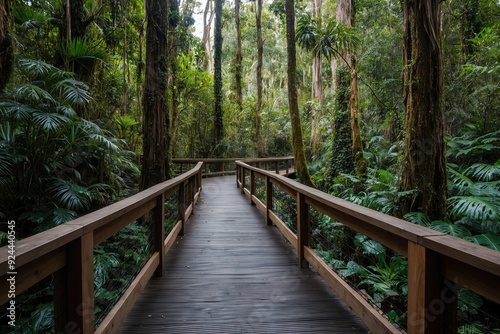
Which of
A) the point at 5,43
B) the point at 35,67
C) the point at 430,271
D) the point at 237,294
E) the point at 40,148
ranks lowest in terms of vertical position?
the point at 237,294

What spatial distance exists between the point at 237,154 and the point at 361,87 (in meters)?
7.85

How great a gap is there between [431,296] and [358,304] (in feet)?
2.73

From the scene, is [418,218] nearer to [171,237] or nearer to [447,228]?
[447,228]

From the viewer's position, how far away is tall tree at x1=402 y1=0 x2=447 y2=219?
12.7 feet

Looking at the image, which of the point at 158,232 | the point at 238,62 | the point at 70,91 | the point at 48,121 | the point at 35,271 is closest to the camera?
the point at 35,271

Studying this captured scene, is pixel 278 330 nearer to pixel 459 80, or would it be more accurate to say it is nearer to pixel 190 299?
pixel 190 299

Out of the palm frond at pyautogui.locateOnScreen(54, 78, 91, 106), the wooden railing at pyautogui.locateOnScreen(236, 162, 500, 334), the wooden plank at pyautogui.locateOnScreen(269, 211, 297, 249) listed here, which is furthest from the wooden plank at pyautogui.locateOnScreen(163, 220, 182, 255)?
the palm frond at pyautogui.locateOnScreen(54, 78, 91, 106)

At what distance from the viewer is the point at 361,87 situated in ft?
36.7

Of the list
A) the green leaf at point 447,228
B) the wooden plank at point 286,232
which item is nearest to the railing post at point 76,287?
the wooden plank at point 286,232

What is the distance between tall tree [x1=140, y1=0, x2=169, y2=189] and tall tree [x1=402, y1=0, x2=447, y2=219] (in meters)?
4.28

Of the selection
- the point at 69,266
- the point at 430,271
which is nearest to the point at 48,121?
the point at 69,266

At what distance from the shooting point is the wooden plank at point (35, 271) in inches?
46.8

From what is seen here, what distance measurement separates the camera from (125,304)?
7.44 ft

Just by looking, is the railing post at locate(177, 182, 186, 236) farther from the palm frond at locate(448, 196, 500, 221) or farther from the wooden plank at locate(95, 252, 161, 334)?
the palm frond at locate(448, 196, 500, 221)
